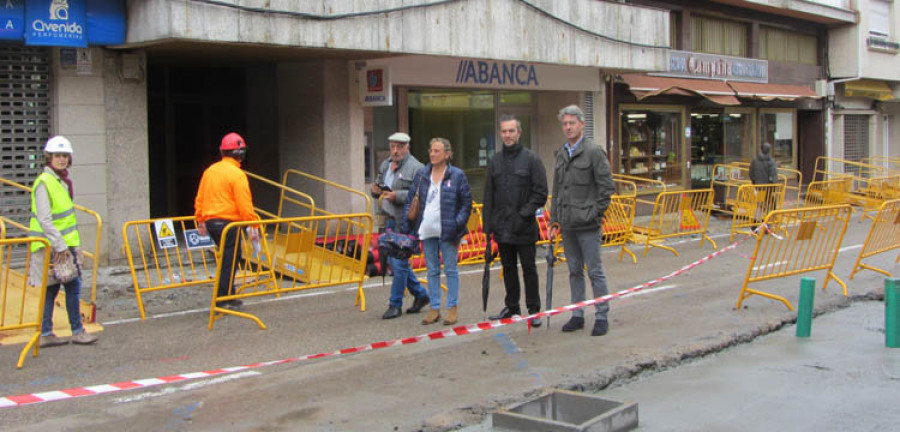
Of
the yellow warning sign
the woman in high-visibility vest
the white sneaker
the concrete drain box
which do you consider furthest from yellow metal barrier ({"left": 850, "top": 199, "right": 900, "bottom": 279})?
the woman in high-visibility vest

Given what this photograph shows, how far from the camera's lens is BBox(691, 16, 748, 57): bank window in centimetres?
2261

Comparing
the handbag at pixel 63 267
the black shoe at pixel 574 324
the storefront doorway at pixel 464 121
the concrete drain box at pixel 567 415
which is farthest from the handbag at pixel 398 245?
the storefront doorway at pixel 464 121

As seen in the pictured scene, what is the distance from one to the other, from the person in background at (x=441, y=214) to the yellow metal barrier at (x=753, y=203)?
8.62 metres

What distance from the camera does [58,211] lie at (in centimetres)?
722

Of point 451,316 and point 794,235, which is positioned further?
point 794,235

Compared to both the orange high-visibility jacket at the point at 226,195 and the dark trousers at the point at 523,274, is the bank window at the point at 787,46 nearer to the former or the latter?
the dark trousers at the point at 523,274

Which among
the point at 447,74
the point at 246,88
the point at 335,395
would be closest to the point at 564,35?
the point at 447,74

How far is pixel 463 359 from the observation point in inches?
270

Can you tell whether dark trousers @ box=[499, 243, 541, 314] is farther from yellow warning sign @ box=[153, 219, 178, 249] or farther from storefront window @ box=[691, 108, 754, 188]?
storefront window @ box=[691, 108, 754, 188]

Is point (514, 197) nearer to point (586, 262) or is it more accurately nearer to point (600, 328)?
point (586, 262)

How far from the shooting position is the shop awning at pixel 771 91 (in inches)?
Result: 909

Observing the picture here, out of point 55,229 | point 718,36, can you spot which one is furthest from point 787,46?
point 55,229

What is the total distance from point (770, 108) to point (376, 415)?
23217 mm

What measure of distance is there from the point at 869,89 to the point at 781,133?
4759 millimetres
